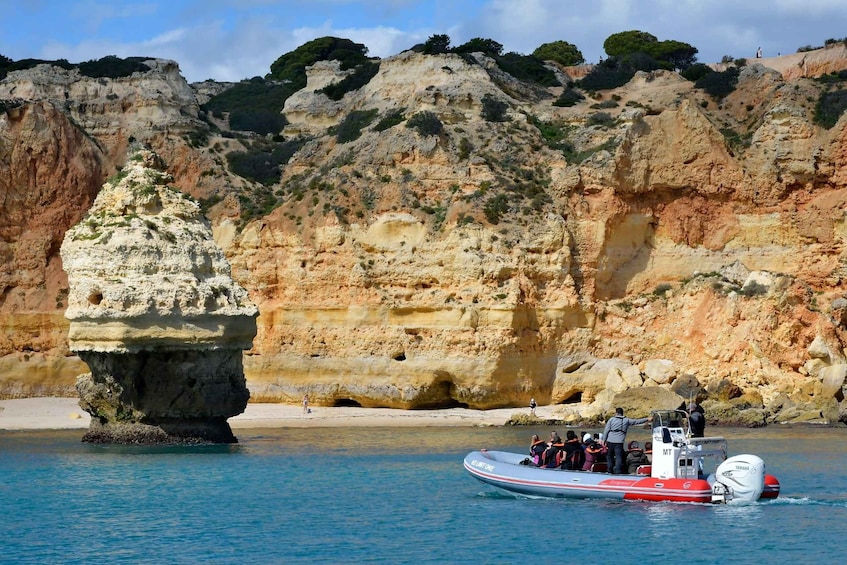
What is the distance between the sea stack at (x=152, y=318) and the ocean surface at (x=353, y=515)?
110 centimetres

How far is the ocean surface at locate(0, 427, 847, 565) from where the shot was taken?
23.2m

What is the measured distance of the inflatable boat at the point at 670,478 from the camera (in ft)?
87.1

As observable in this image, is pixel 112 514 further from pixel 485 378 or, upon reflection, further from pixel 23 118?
pixel 23 118

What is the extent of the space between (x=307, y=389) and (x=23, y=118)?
16.1m

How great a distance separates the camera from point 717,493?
87.4ft

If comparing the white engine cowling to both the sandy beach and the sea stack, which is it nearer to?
the sea stack

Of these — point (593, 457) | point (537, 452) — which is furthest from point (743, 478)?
point (537, 452)

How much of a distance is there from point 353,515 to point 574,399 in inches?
1040

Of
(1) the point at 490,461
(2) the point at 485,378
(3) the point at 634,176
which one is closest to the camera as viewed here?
(1) the point at 490,461

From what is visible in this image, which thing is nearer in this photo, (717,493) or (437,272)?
(717,493)

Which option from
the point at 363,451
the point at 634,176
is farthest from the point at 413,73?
the point at 363,451

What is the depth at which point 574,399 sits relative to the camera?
52406 mm

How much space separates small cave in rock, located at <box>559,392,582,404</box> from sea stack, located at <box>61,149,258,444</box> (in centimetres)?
1716

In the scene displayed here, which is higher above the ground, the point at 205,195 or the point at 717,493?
the point at 205,195
